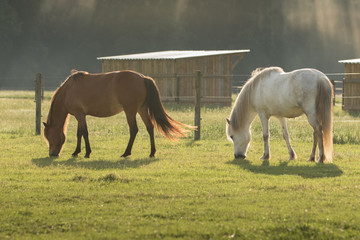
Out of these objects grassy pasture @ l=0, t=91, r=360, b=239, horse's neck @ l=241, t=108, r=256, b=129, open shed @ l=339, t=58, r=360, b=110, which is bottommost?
grassy pasture @ l=0, t=91, r=360, b=239

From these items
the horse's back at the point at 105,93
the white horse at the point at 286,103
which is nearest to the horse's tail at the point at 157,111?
the horse's back at the point at 105,93

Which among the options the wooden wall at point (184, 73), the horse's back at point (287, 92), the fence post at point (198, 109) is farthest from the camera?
the wooden wall at point (184, 73)

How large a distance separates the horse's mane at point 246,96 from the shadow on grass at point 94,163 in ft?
5.63

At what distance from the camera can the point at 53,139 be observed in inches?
430

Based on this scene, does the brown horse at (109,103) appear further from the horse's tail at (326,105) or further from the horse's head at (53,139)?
the horse's tail at (326,105)

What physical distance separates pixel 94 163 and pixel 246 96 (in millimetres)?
3151

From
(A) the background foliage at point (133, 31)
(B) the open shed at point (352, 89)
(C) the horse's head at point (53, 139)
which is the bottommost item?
(C) the horse's head at point (53, 139)

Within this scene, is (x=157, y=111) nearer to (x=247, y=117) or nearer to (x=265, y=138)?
(x=247, y=117)

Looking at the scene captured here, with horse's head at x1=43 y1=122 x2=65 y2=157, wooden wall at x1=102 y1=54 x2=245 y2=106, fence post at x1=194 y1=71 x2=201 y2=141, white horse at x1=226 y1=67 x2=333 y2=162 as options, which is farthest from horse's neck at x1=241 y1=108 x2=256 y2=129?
wooden wall at x1=102 y1=54 x2=245 y2=106

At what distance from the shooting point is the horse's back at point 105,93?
10.6m

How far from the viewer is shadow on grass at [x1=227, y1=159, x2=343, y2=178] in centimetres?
873

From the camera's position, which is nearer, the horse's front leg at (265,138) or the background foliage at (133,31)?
the horse's front leg at (265,138)

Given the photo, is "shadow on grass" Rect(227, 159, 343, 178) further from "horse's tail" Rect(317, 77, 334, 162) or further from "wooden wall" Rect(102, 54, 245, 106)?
"wooden wall" Rect(102, 54, 245, 106)

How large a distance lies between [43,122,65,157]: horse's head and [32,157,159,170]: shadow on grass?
0.28 m
